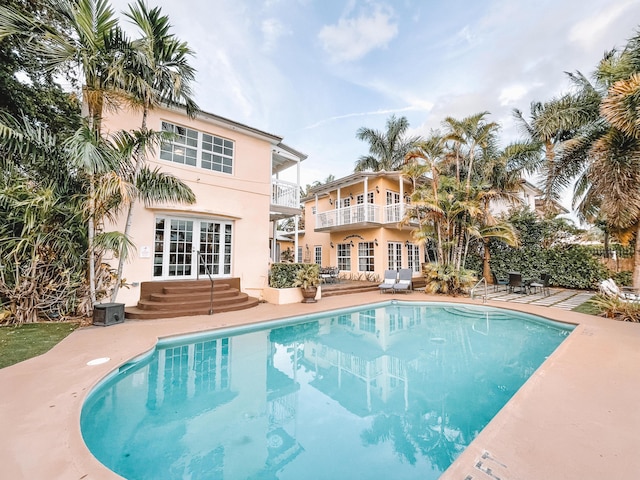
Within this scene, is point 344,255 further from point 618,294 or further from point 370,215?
point 618,294

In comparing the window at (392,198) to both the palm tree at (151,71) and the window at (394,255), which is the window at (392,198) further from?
the palm tree at (151,71)

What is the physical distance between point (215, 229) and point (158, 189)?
2.74m

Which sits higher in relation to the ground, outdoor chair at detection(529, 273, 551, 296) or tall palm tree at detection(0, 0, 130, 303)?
tall palm tree at detection(0, 0, 130, 303)

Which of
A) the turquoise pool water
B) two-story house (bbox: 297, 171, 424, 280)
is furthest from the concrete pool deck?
two-story house (bbox: 297, 171, 424, 280)

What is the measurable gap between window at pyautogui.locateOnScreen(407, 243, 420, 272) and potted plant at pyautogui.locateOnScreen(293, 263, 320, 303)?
27.9 feet

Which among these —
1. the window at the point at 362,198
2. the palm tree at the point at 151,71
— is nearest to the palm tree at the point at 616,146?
the window at the point at 362,198

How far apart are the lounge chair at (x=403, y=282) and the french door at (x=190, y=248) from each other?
801 centimetres

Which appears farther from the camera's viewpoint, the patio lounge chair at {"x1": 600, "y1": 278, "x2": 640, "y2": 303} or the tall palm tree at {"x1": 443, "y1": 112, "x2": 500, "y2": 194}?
the tall palm tree at {"x1": 443, "y1": 112, "x2": 500, "y2": 194}

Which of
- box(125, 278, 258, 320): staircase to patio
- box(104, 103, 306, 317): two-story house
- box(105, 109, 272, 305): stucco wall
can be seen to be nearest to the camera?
box(125, 278, 258, 320): staircase to patio

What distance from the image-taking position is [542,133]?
422 inches

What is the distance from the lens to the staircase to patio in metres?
8.41

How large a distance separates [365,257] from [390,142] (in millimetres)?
12348

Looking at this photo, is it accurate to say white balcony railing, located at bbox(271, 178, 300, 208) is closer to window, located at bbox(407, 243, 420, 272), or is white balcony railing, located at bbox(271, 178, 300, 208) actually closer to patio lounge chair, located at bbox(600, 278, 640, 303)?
window, located at bbox(407, 243, 420, 272)

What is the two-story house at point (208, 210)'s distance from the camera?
9.30 metres
